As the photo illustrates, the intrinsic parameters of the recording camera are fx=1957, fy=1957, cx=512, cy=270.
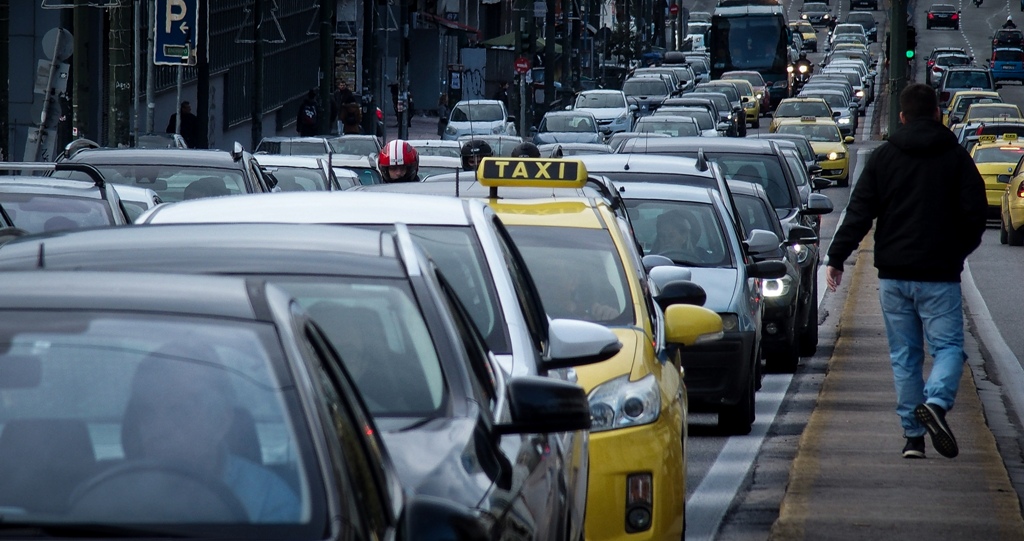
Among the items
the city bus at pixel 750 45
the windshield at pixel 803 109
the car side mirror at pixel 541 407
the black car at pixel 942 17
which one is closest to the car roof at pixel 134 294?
the car side mirror at pixel 541 407

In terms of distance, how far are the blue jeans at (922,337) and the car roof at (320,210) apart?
3.13 m

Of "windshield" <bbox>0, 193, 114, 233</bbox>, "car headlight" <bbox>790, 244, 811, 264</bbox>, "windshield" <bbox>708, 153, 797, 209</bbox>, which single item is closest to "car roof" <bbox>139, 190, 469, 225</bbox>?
"windshield" <bbox>0, 193, 114, 233</bbox>

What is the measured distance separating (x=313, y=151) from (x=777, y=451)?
18326 millimetres

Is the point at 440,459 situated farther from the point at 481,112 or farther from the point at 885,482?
the point at 481,112

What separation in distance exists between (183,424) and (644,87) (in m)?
58.6

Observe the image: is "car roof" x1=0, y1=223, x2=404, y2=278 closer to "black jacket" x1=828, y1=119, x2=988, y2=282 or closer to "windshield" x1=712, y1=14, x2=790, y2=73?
"black jacket" x1=828, y1=119, x2=988, y2=282

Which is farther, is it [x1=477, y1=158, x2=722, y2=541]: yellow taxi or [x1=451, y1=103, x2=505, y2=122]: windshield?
[x1=451, y1=103, x2=505, y2=122]: windshield

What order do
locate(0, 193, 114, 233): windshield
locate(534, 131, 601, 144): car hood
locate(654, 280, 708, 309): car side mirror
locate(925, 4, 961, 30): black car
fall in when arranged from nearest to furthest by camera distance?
locate(654, 280, 708, 309): car side mirror, locate(0, 193, 114, 233): windshield, locate(534, 131, 601, 144): car hood, locate(925, 4, 961, 30): black car

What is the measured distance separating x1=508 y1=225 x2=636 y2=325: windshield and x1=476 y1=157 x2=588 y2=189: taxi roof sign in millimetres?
239

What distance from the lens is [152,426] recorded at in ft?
11.2

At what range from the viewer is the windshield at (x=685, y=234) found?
1252cm

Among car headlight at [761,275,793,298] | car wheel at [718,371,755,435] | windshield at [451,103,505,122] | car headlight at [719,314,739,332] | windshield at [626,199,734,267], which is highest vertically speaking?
windshield at [626,199,734,267]

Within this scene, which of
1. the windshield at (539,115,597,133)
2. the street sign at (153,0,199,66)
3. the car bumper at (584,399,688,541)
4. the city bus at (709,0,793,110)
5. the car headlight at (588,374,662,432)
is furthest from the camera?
the city bus at (709,0,793,110)

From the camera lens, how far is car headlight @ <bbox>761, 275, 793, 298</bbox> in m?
14.9
